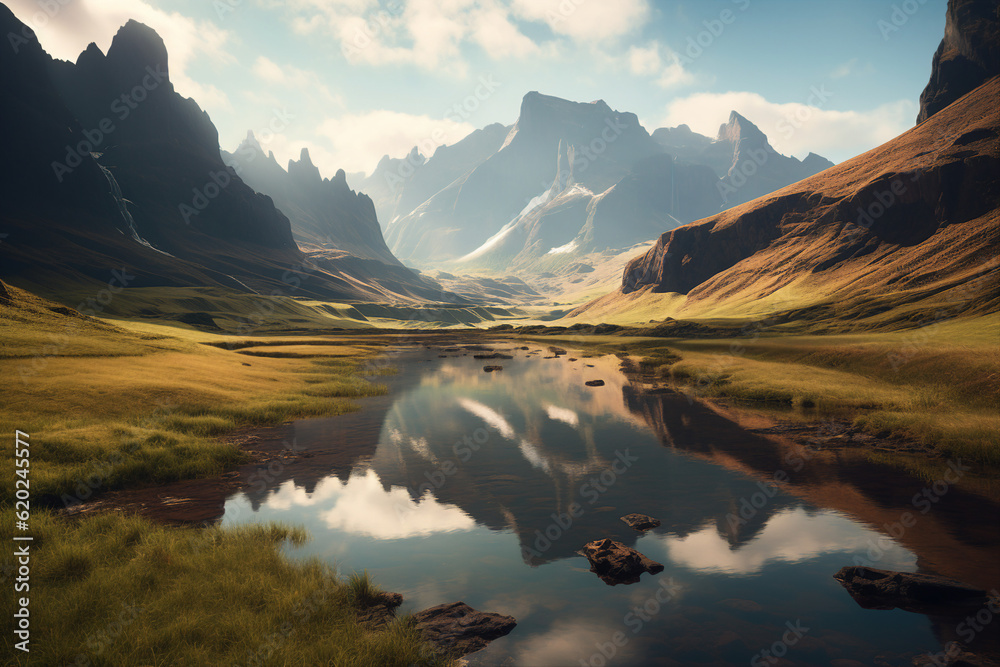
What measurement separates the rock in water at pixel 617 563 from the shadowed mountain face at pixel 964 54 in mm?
258885

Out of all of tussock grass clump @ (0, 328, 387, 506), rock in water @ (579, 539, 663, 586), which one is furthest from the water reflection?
tussock grass clump @ (0, 328, 387, 506)

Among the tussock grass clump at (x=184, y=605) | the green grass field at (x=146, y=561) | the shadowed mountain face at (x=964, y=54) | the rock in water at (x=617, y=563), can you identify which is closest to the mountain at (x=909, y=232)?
the shadowed mountain face at (x=964, y=54)

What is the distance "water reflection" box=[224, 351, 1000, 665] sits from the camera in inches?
552

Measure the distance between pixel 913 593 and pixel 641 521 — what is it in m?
9.48

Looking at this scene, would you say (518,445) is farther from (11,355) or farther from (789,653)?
(11,355)

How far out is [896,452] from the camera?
2989 centimetres

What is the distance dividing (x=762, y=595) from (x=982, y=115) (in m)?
223

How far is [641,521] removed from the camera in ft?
71.4

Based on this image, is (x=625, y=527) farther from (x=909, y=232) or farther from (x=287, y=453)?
(x=909, y=232)

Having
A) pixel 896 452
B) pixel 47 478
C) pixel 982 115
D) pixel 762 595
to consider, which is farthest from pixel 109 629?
pixel 982 115

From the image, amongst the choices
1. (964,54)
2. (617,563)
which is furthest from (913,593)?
(964,54)

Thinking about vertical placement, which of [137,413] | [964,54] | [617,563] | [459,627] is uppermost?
[964,54]

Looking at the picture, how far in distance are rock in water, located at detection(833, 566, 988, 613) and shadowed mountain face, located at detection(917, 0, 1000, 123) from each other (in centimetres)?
25416

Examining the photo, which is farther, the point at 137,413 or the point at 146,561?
the point at 137,413
